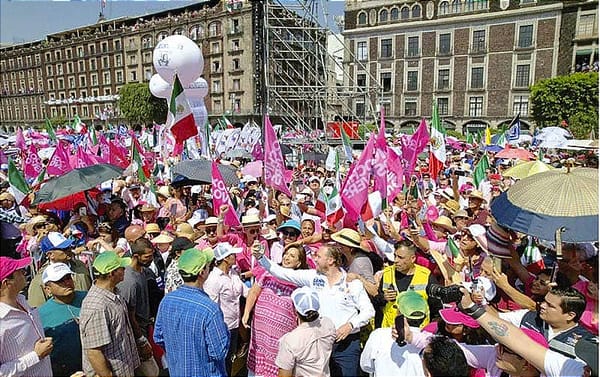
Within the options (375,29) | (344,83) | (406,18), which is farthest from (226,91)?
(406,18)

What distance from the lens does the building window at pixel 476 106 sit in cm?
4222

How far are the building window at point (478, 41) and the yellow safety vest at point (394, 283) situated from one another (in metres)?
43.3

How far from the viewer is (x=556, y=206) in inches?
106

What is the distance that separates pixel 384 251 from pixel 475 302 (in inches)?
64.9

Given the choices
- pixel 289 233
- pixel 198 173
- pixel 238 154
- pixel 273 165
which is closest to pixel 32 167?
pixel 198 173

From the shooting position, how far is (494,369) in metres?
2.49

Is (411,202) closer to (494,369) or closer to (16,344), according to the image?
(494,369)

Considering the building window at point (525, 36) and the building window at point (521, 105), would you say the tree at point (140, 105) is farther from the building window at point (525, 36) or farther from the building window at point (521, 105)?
the building window at point (525, 36)

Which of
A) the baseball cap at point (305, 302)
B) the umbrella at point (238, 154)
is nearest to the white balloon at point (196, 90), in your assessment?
the umbrella at point (238, 154)

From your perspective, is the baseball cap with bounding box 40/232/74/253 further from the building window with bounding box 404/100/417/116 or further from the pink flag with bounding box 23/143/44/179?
the building window with bounding box 404/100/417/116

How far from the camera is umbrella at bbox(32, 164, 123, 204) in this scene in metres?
5.01

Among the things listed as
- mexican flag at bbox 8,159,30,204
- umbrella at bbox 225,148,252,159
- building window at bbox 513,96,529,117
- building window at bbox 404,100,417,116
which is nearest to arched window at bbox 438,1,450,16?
building window at bbox 404,100,417,116

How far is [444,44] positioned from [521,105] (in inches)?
350

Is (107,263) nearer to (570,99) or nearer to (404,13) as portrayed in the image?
(570,99)
